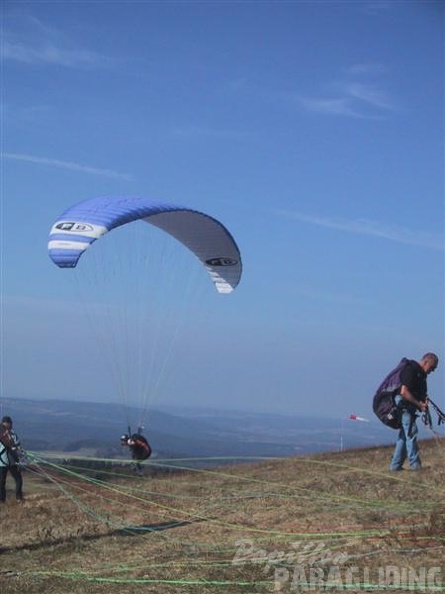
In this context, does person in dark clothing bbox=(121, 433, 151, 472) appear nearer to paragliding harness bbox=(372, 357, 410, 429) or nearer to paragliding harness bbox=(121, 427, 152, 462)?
paragliding harness bbox=(121, 427, 152, 462)

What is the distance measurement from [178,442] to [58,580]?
176 metres

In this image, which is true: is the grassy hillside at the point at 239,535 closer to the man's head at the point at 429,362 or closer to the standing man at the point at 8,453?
the standing man at the point at 8,453

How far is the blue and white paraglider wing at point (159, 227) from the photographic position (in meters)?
14.9

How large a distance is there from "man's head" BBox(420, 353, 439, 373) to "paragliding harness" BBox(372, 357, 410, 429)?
0.91ft

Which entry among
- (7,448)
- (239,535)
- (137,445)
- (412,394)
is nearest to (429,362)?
(412,394)

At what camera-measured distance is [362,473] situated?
1561 cm

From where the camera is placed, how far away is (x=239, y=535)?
1163 cm

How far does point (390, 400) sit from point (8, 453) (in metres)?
7.37

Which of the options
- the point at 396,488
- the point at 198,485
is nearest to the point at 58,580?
the point at 396,488

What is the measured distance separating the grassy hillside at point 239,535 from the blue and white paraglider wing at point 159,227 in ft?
14.4

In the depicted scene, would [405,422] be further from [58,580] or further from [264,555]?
[58,580]

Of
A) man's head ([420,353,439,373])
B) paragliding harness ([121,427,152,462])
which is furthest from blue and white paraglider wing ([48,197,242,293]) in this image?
man's head ([420,353,439,373])

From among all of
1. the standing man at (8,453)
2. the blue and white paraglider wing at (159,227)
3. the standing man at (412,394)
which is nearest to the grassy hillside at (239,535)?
the standing man at (8,453)

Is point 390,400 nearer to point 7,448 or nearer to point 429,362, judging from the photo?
point 429,362
